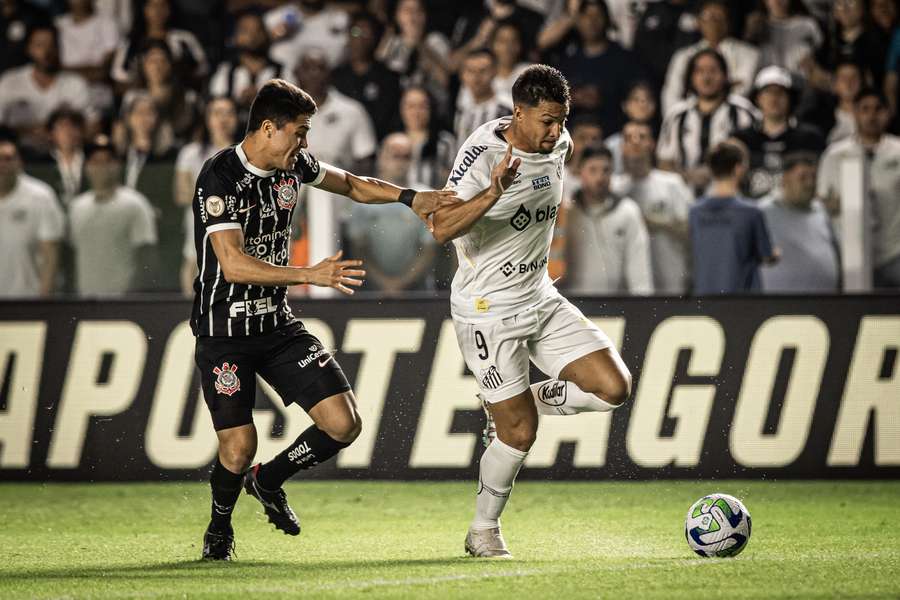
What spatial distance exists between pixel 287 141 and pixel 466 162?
87 centimetres

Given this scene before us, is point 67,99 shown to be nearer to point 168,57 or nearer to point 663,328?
point 168,57

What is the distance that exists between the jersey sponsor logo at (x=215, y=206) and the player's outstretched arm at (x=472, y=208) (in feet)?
3.22

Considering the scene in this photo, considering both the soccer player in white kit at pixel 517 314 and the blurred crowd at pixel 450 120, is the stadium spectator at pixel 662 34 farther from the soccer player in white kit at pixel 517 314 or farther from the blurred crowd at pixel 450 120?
the soccer player in white kit at pixel 517 314

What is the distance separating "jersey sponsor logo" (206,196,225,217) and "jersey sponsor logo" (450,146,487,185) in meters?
1.11

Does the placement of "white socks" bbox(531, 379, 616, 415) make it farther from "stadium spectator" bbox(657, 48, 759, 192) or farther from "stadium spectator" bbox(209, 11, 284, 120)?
"stadium spectator" bbox(209, 11, 284, 120)

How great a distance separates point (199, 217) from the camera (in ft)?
21.2

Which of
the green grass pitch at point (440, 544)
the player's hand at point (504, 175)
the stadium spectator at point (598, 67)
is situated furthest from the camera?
the stadium spectator at point (598, 67)

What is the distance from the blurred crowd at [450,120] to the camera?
991 centimetres

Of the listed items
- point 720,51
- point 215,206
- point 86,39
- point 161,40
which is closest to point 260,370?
point 215,206

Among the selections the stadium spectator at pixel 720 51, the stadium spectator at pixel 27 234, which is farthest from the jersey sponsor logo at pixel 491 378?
the stadium spectator at pixel 720 51

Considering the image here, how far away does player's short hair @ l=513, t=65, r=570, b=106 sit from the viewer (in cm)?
646

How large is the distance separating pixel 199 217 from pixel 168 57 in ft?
22.8

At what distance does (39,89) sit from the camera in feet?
43.9

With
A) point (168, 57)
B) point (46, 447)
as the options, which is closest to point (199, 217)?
point (46, 447)
